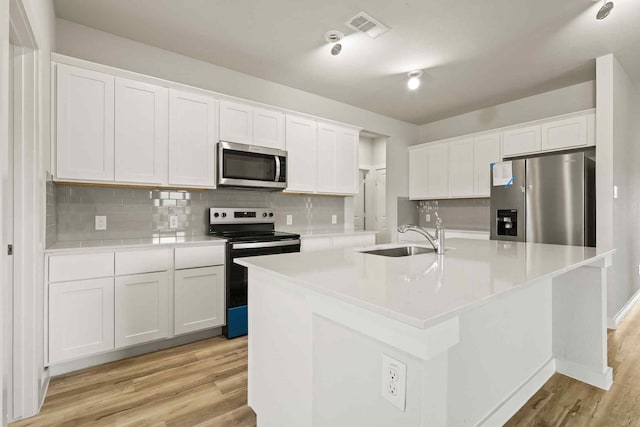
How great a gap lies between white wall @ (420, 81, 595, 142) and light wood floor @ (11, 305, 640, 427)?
8.93 feet

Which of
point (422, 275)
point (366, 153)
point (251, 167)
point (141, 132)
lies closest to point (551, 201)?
point (422, 275)

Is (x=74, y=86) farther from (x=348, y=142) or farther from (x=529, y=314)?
(x=529, y=314)

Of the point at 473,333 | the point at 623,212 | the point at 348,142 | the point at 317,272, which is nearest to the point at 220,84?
the point at 348,142

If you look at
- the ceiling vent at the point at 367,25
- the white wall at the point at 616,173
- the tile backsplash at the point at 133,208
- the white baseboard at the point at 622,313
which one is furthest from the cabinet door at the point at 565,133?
the tile backsplash at the point at 133,208

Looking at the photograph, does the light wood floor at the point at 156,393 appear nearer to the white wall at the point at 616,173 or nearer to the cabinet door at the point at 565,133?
the white wall at the point at 616,173

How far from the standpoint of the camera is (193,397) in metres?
1.95

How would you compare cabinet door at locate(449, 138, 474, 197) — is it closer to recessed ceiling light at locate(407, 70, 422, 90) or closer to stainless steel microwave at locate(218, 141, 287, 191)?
recessed ceiling light at locate(407, 70, 422, 90)

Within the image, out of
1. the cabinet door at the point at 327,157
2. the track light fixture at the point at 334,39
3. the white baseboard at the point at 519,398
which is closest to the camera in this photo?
the white baseboard at the point at 519,398

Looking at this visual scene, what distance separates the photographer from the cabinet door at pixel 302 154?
11.7 ft

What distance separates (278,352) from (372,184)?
5279 mm

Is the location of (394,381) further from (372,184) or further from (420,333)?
(372,184)

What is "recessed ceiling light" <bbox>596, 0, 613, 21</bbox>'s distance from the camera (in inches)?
87.7

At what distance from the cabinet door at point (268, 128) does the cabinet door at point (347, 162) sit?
0.82m

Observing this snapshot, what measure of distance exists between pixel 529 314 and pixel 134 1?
3341 millimetres
